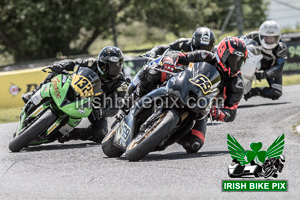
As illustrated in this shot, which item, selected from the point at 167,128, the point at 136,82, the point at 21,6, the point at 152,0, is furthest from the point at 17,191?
the point at 152,0

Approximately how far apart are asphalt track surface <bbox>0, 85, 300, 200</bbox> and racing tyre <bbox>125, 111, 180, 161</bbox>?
0.45 feet

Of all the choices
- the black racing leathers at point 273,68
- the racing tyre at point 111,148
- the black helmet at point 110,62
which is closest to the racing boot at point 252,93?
the black racing leathers at point 273,68

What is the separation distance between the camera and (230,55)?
22.9 ft

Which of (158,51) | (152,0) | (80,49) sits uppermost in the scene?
(158,51)

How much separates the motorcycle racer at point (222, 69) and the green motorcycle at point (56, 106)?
100 cm

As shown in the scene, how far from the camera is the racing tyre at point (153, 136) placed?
616cm

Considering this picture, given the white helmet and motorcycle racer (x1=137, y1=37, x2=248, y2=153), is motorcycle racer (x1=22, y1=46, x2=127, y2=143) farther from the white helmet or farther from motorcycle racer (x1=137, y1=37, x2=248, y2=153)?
the white helmet

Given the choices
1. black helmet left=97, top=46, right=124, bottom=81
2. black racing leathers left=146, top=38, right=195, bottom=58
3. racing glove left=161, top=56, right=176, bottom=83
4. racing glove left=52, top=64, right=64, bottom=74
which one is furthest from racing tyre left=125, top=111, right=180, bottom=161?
black racing leathers left=146, top=38, right=195, bottom=58

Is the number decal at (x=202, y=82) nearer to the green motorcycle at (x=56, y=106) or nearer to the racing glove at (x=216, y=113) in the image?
the racing glove at (x=216, y=113)

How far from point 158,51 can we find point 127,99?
4.55 feet

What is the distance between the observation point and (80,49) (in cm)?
2645

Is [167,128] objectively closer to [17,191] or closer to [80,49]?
[17,191]

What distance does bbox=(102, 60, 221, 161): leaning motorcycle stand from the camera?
6.24 meters

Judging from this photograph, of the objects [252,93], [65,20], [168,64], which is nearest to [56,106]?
[168,64]
